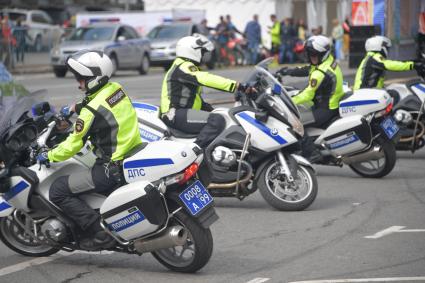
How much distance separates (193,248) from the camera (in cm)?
763

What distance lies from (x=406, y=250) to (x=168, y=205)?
2.04m

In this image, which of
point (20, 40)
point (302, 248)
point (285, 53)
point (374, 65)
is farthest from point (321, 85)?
point (285, 53)

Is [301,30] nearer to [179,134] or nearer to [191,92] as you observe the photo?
[191,92]

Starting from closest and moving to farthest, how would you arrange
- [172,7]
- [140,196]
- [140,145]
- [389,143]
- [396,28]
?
1. [140,196]
2. [140,145]
3. [389,143]
4. [396,28]
5. [172,7]

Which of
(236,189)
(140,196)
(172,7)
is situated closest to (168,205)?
(140,196)

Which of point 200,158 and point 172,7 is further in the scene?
point 172,7

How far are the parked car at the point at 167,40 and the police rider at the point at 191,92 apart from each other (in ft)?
79.3

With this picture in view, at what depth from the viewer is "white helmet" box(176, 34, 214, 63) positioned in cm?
1095

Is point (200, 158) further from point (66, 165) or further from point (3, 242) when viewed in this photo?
point (3, 242)

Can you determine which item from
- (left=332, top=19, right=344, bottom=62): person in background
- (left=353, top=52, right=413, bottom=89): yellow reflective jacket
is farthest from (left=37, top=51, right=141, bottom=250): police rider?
(left=332, top=19, right=344, bottom=62): person in background

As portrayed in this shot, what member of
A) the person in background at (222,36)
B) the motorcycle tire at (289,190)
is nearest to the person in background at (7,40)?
the person in background at (222,36)

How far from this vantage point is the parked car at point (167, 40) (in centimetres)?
3575

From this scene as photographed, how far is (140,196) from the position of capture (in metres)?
7.52

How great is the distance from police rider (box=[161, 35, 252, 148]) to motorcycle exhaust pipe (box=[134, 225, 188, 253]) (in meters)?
2.97
